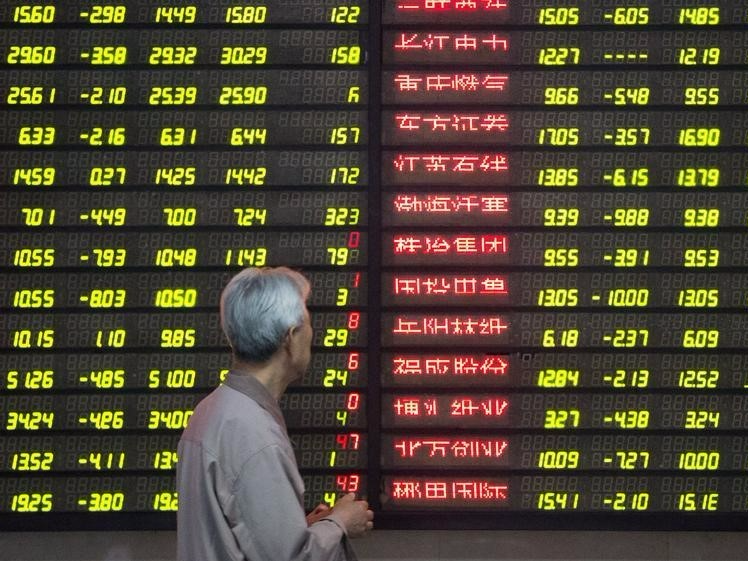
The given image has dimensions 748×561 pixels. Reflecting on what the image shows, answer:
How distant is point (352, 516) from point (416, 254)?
227cm

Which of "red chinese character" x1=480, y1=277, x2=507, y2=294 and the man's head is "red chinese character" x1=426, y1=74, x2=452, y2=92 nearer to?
"red chinese character" x1=480, y1=277, x2=507, y2=294

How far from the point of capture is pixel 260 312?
8.88ft

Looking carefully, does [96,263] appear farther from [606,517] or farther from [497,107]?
[606,517]

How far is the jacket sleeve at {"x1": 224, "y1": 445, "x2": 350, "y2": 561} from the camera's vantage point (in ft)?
8.40

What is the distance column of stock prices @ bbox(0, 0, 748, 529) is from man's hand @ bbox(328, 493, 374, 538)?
6.94ft

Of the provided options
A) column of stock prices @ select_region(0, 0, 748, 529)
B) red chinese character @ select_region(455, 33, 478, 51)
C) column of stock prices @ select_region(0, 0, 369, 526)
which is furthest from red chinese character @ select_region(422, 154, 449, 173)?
red chinese character @ select_region(455, 33, 478, 51)

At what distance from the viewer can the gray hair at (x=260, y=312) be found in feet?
8.90

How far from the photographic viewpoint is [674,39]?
196 inches

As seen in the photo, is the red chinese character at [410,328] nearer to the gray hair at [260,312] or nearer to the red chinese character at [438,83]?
the red chinese character at [438,83]

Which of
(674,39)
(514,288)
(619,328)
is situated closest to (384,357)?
(514,288)

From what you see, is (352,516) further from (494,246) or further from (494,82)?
(494,82)

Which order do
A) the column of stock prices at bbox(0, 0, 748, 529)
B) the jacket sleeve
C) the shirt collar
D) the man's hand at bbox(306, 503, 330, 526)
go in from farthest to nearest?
the column of stock prices at bbox(0, 0, 748, 529), the man's hand at bbox(306, 503, 330, 526), the shirt collar, the jacket sleeve

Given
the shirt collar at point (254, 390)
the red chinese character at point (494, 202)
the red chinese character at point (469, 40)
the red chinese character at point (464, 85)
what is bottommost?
the shirt collar at point (254, 390)

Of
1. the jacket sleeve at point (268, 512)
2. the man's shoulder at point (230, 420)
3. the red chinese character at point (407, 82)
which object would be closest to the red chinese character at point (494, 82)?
the red chinese character at point (407, 82)
